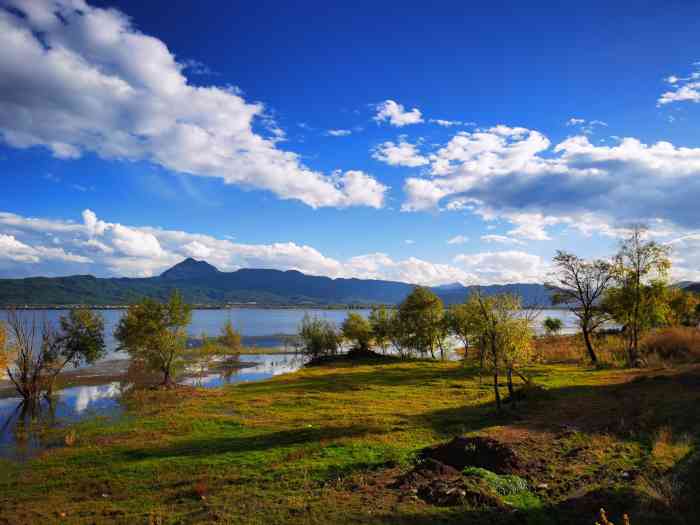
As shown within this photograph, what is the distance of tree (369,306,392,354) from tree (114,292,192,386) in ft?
140

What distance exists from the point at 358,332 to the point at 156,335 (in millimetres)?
42446

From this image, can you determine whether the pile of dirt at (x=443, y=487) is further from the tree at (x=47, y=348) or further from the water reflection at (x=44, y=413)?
the tree at (x=47, y=348)

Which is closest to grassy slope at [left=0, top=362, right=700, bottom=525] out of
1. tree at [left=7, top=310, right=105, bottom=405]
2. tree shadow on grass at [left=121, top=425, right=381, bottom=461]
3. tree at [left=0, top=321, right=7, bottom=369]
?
tree shadow on grass at [left=121, top=425, right=381, bottom=461]

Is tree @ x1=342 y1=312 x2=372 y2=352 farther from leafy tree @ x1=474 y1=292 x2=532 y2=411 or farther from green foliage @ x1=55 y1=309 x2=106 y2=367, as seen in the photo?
leafy tree @ x1=474 y1=292 x2=532 y2=411

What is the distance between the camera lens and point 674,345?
5672 cm

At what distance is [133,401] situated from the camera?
45.2 m

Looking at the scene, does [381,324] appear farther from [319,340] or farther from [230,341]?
[230,341]

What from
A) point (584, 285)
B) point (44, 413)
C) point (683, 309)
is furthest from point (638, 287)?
point (44, 413)

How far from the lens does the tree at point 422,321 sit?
273ft

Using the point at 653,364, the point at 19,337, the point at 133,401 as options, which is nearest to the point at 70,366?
the point at 19,337

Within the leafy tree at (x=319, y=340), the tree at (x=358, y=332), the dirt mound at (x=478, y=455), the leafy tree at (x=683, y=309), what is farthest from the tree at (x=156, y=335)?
the leafy tree at (x=683, y=309)

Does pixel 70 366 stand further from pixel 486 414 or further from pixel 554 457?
pixel 554 457

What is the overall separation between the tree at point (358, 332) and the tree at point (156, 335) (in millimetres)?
37533

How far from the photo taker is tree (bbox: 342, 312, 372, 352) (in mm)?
88500
